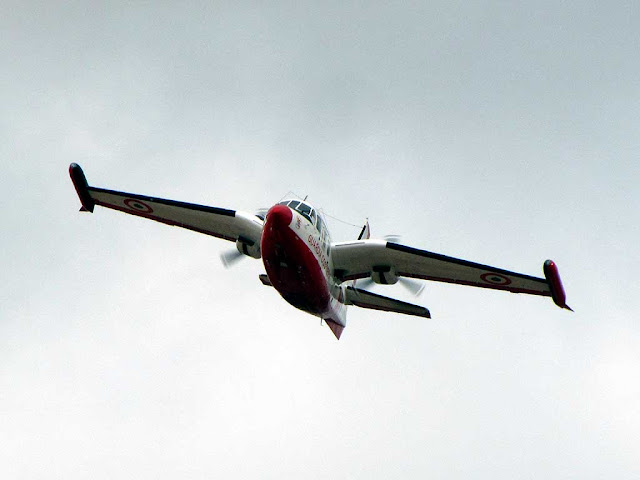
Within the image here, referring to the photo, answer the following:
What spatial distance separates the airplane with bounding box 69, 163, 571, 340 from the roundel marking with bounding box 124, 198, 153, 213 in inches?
1.3

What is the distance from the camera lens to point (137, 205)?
Result: 40.6 m

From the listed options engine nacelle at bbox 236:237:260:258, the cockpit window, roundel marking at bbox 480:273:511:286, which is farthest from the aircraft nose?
roundel marking at bbox 480:273:511:286

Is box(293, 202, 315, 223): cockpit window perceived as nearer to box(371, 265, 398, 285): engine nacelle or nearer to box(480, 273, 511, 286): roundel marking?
box(371, 265, 398, 285): engine nacelle

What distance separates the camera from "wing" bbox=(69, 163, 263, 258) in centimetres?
3850

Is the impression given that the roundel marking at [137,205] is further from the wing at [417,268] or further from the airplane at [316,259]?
the wing at [417,268]

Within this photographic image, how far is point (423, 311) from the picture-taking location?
38.6 metres

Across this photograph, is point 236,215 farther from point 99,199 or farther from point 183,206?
point 99,199

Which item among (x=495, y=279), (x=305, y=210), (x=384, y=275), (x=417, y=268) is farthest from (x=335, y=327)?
(x=495, y=279)

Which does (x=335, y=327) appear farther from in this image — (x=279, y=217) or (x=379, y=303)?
(x=279, y=217)

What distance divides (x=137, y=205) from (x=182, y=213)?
7.57 feet

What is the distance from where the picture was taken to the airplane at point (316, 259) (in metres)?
33.8

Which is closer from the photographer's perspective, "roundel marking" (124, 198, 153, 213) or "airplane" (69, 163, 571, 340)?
"airplane" (69, 163, 571, 340)

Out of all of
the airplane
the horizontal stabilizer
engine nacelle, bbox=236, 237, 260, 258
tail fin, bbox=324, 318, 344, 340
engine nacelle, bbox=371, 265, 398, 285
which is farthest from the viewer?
tail fin, bbox=324, 318, 344, 340

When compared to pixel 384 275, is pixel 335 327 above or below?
below
